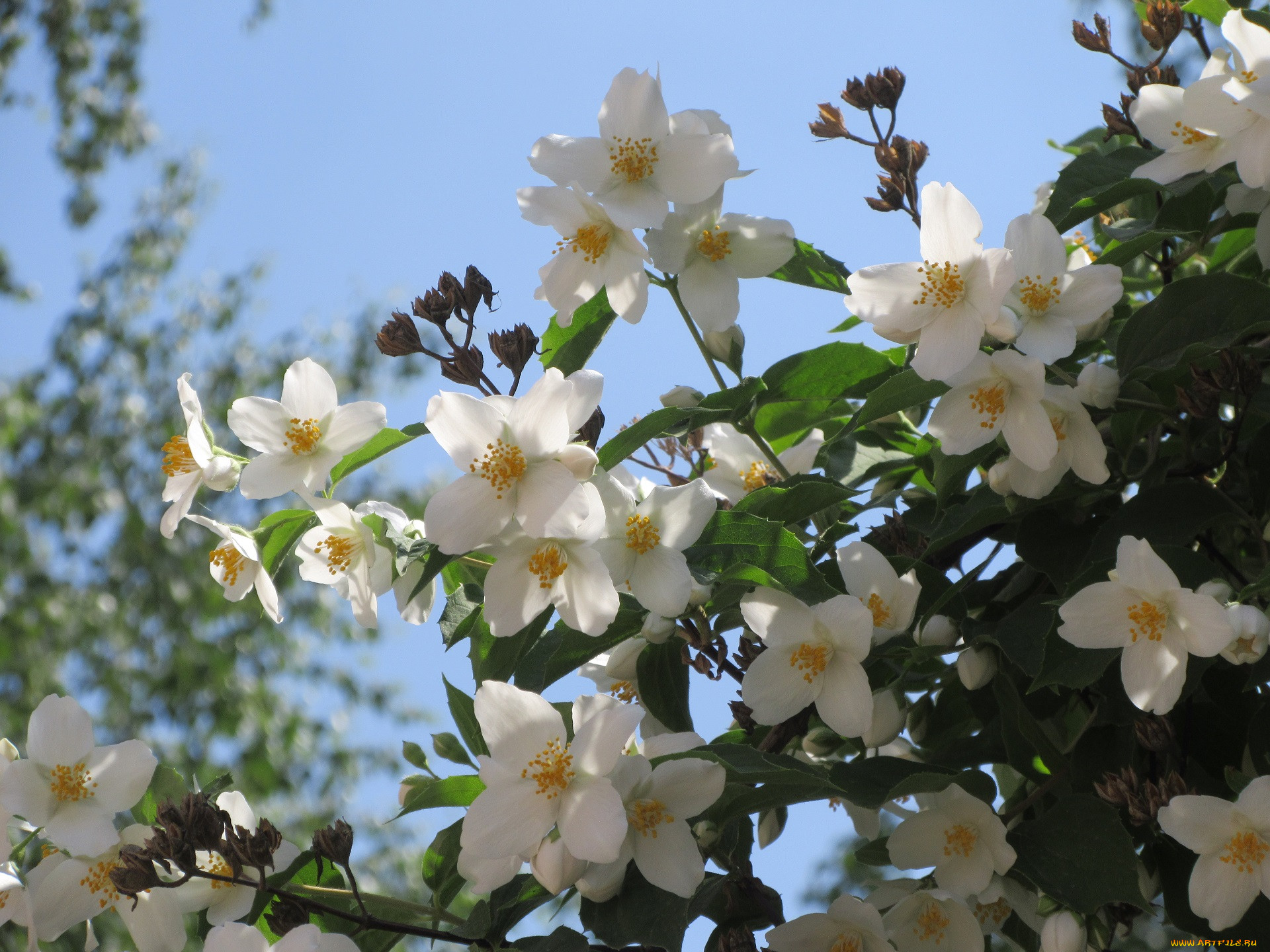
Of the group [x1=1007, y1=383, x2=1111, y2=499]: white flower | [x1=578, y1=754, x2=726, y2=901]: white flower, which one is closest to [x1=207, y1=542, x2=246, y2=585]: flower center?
[x1=578, y1=754, x2=726, y2=901]: white flower

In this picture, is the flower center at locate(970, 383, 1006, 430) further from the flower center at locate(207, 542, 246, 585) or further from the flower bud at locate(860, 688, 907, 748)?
the flower center at locate(207, 542, 246, 585)

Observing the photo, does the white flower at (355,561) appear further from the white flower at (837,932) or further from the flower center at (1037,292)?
the flower center at (1037,292)

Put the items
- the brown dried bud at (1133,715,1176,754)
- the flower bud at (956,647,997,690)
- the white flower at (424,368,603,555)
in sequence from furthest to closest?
1. the flower bud at (956,647,997,690)
2. the brown dried bud at (1133,715,1176,754)
3. the white flower at (424,368,603,555)

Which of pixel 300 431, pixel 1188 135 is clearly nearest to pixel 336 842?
pixel 300 431

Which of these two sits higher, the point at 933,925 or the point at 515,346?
the point at 515,346

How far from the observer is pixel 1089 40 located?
4.75 feet

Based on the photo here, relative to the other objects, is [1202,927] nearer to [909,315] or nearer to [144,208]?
[909,315]

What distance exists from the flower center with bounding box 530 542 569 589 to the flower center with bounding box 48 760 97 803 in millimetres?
542

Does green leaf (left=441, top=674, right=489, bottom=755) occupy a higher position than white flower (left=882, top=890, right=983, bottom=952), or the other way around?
green leaf (left=441, top=674, right=489, bottom=755)

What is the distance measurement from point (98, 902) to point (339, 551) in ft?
1.45

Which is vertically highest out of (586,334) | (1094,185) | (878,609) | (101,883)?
(1094,185)

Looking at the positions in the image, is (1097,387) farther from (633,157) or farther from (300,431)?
(300,431)

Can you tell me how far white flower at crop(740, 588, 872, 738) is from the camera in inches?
42.2

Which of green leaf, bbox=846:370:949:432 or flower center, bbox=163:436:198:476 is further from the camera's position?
flower center, bbox=163:436:198:476
